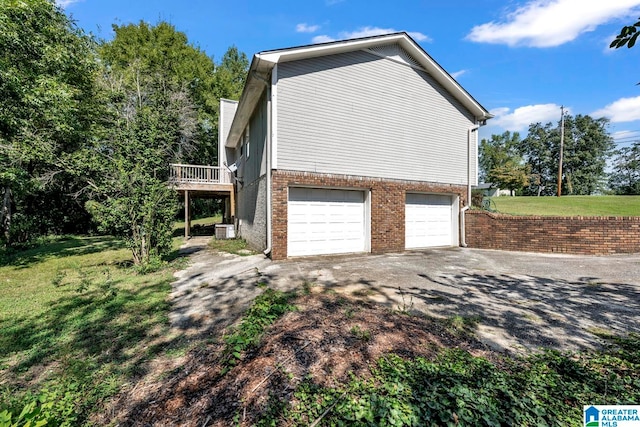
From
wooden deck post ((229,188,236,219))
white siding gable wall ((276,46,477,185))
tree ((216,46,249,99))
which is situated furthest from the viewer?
tree ((216,46,249,99))

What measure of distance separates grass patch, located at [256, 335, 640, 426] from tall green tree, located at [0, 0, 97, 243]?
11.3 meters

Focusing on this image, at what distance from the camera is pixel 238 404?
218 cm

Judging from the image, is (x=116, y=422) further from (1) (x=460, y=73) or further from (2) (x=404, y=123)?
(1) (x=460, y=73)

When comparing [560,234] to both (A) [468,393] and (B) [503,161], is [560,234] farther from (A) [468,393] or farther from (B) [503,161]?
(B) [503,161]

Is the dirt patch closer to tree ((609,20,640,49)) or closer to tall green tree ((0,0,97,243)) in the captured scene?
tree ((609,20,640,49))

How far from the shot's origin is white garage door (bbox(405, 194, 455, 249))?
33.5 feet

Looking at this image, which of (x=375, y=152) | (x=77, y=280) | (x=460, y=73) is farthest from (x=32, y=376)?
(x=460, y=73)

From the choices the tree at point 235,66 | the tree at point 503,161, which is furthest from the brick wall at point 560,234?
the tree at point 503,161

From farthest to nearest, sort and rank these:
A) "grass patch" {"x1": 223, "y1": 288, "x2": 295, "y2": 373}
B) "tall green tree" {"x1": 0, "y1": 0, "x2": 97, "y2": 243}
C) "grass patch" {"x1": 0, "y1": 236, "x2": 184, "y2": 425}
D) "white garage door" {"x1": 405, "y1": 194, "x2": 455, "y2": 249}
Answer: "white garage door" {"x1": 405, "y1": 194, "x2": 455, "y2": 249} → "tall green tree" {"x1": 0, "y1": 0, "x2": 97, "y2": 243} → "grass patch" {"x1": 223, "y1": 288, "x2": 295, "y2": 373} → "grass patch" {"x1": 0, "y1": 236, "x2": 184, "y2": 425}

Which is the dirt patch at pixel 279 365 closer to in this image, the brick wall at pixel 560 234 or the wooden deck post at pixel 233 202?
the brick wall at pixel 560 234

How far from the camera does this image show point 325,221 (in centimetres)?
871

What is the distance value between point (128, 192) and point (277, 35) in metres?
9.28

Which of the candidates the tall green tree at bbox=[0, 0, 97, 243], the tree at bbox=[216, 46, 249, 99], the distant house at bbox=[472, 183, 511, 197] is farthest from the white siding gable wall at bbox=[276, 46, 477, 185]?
the tree at bbox=[216, 46, 249, 99]

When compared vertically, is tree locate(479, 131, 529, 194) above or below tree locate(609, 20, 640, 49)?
above
